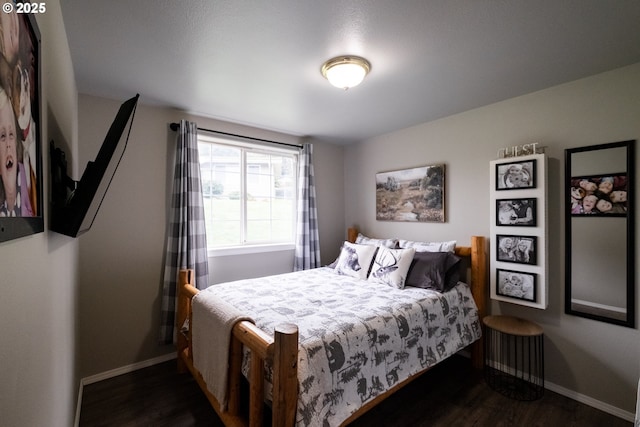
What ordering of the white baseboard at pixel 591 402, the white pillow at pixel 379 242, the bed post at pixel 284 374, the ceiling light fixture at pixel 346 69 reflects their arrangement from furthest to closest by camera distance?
the white pillow at pixel 379 242
the white baseboard at pixel 591 402
the ceiling light fixture at pixel 346 69
the bed post at pixel 284 374

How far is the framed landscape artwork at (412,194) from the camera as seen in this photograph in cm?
300

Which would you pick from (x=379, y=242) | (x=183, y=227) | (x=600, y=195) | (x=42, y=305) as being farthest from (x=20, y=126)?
(x=600, y=195)

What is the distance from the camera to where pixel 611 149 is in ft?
6.59

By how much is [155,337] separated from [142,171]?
5.19 feet

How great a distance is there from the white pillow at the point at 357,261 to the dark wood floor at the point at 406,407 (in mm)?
1060

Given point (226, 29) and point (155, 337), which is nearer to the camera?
point (226, 29)

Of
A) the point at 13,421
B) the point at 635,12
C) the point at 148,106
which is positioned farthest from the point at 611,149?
the point at 148,106

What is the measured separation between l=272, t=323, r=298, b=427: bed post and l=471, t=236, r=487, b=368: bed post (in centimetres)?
206

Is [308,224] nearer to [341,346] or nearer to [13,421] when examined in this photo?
[341,346]

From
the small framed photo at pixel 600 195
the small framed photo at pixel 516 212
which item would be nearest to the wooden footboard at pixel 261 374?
the small framed photo at pixel 516 212

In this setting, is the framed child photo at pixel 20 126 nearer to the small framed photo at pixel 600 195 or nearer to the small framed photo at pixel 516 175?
the small framed photo at pixel 516 175

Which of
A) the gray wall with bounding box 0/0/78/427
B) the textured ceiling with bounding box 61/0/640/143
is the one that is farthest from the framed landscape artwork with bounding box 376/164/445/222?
the gray wall with bounding box 0/0/78/427

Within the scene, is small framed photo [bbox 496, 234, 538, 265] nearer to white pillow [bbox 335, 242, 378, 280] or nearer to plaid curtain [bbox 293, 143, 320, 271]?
white pillow [bbox 335, 242, 378, 280]

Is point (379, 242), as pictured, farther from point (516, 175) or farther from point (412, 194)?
point (516, 175)
